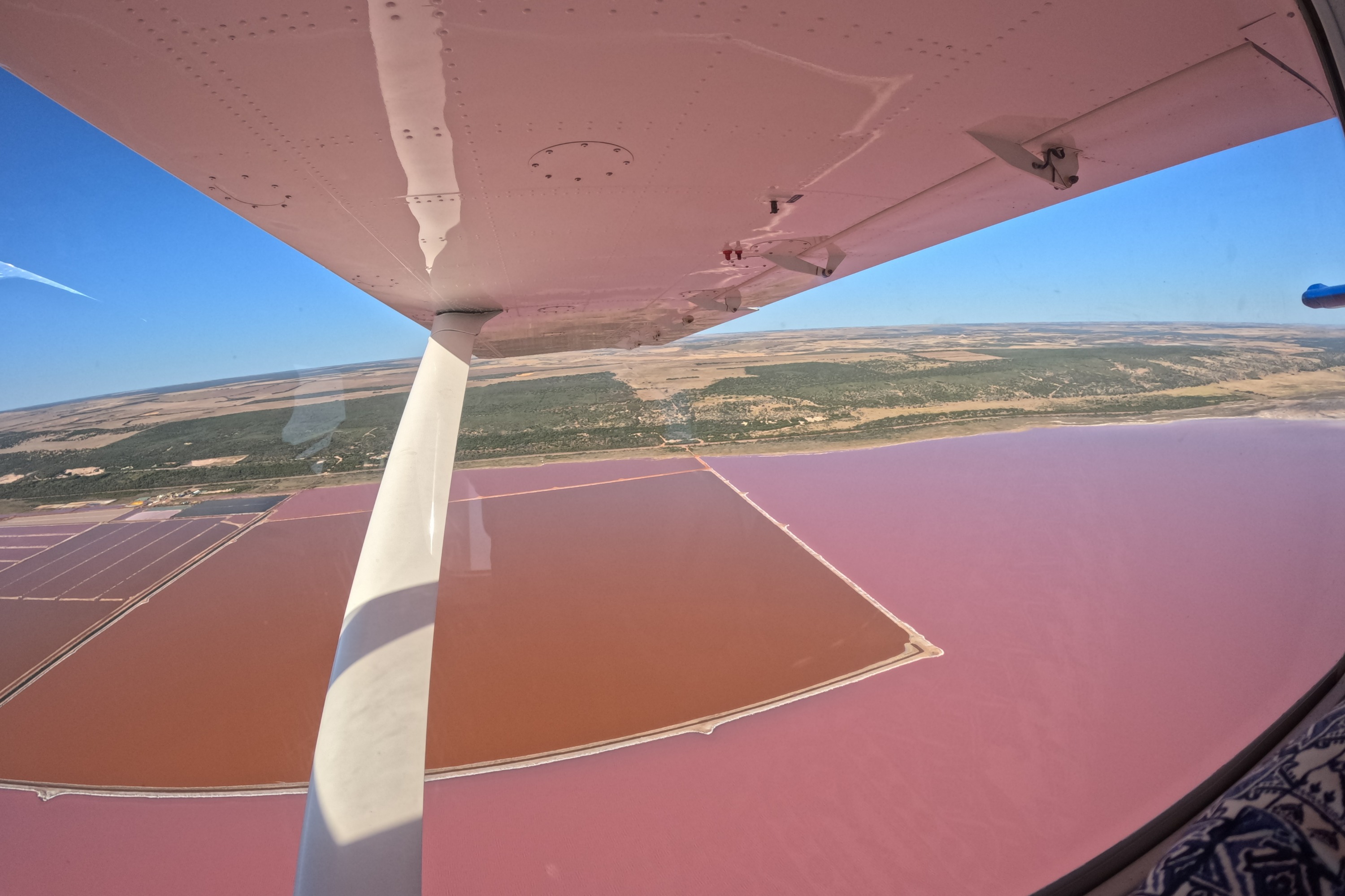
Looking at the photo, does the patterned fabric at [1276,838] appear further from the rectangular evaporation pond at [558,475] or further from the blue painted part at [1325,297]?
the rectangular evaporation pond at [558,475]

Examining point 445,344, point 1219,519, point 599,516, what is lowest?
point 1219,519

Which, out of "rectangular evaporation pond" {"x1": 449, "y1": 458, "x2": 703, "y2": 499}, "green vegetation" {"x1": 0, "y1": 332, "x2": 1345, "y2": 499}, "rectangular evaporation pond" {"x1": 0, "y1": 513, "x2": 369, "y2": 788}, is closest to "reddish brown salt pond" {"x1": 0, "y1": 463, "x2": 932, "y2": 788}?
"rectangular evaporation pond" {"x1": 0, "y1": 513, "x2": 369, "y2": 788}

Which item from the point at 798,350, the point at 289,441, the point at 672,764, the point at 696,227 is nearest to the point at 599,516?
the point at 672,764

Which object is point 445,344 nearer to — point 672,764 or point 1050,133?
point 1050,133

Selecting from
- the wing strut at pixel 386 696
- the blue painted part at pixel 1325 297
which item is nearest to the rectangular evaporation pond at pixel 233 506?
the wing strut at pixel 386 696

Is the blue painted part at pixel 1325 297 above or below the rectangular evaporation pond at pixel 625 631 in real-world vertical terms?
above

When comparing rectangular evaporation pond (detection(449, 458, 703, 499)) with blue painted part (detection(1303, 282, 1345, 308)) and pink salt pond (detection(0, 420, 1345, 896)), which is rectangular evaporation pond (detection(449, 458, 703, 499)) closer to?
pink salt pond (detection(0, 420, 1345, 896))
